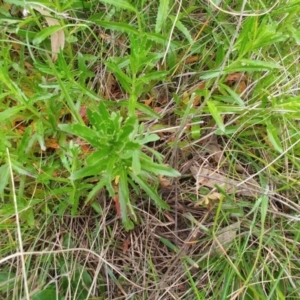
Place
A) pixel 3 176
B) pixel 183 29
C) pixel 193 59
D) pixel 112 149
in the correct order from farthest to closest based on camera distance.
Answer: pixel 193 59, pixel 183 29, pixel 3 176, pixel 112 149

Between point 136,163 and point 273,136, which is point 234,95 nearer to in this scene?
point 273,136

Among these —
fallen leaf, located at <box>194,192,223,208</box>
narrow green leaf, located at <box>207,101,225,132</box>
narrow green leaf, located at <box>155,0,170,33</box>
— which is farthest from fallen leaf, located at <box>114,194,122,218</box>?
narrow green leaf, located at <box>155,0,170,33</box>

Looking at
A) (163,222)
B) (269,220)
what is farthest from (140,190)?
(269,220)

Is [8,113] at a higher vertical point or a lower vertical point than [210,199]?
higher

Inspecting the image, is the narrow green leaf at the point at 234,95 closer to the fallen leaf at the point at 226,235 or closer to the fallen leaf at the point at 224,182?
the fallen leaf at the point at 224,182

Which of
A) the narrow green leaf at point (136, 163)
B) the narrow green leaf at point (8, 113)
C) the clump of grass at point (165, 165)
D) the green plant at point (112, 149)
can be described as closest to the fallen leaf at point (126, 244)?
the clump of grass at point (165, 165)

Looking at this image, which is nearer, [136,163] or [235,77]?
[136,163]

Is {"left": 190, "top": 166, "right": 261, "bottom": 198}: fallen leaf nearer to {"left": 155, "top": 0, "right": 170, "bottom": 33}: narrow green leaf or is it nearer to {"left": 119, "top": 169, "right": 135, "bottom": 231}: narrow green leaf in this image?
{"left": 119, "top": 169, "right": 135, "bottom": 231}: narrow green leaf

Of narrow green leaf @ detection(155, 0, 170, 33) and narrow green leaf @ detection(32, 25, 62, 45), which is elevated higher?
narrow green leaf @ detection(155, 0, 170, 33)

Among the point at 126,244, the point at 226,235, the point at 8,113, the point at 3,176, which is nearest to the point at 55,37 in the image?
the point at 8,113

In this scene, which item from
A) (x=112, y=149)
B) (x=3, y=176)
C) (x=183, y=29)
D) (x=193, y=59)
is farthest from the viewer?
(x=193, y=59)
